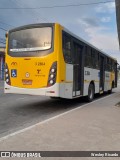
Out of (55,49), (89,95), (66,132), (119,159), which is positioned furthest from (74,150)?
(89,95)

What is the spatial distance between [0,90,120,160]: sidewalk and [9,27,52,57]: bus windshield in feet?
10.9

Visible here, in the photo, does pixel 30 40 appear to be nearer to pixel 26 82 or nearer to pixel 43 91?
pixel 26 82

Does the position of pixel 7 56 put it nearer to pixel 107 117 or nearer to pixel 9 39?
pixel 9 39

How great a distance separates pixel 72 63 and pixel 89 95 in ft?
11.0

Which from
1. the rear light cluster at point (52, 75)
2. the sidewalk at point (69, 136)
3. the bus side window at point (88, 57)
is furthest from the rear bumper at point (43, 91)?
the bus side window at point (88, 57)

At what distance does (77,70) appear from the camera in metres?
13.5

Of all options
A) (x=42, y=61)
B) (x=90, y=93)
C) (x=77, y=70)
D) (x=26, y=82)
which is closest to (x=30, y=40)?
(x=42, y=61)

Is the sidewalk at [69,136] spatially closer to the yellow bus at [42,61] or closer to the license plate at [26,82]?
the yellow bus at [42,61]

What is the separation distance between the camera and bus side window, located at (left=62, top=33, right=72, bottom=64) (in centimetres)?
1180

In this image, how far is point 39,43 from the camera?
11.6 metres

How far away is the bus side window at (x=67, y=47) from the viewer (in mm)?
11805

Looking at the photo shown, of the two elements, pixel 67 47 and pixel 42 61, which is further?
pixel 67 47

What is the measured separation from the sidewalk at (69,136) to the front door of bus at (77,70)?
3753mm

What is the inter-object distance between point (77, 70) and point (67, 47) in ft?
5.60
